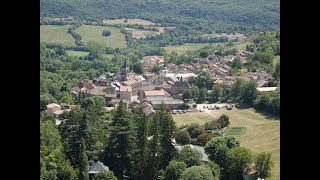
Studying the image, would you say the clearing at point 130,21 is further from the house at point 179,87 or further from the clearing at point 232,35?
the house at point 179,87

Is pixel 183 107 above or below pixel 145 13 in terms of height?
below

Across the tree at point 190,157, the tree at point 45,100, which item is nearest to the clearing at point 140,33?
the tree at point 45,100

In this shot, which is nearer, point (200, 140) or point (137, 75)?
point (200, 140)

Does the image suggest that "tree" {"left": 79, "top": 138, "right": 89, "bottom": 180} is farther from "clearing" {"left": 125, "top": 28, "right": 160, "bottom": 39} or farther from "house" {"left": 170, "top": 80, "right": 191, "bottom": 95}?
"clearing" {"left": 125, "top": 28, "right": 160, "bottom": 39}

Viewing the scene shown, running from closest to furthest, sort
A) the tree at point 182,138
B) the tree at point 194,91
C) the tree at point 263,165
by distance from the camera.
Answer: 1. the tree at point 263,165
2. the tree at point 182,138
3. the tree at point 194,91

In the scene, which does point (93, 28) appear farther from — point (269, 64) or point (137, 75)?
point (269, 64)
